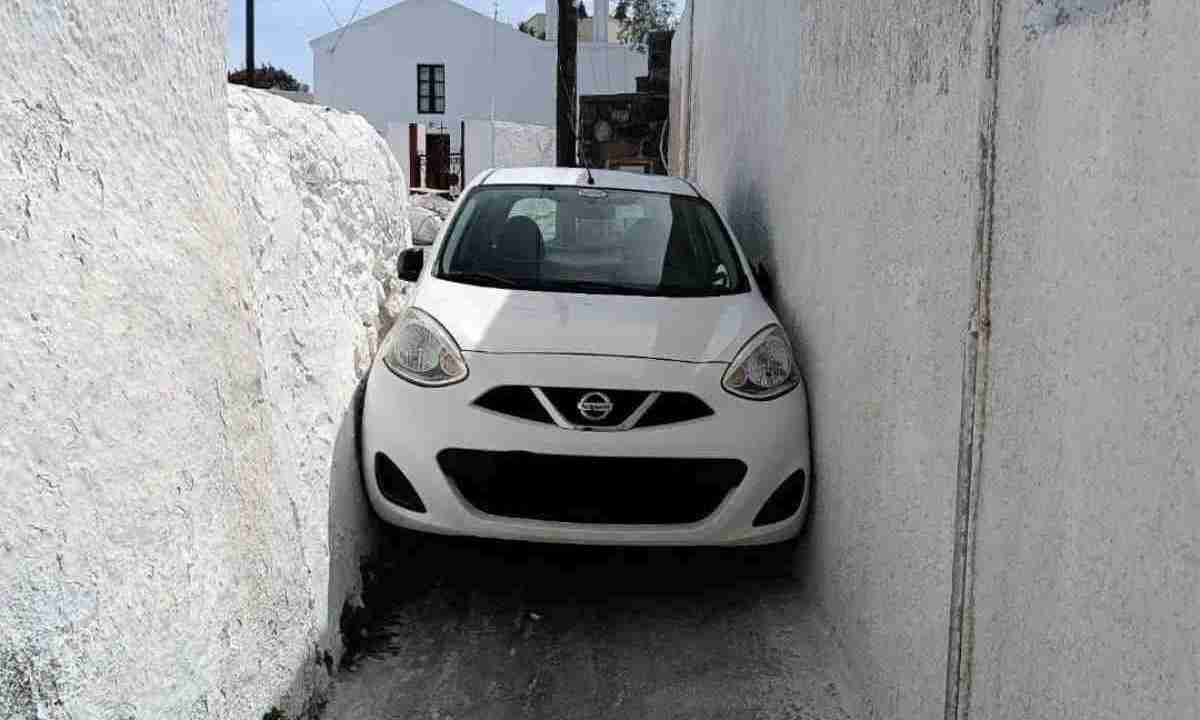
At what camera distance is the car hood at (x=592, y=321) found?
4578 millimetres

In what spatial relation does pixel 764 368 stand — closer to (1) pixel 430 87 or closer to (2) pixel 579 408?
(2) pixel 579 408

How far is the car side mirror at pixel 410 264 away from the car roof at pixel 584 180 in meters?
0.67

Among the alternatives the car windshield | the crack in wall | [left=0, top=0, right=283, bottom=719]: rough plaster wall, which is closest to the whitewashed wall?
the car windshield

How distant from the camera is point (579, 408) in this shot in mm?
4395

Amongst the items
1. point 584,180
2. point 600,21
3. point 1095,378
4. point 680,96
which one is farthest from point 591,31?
point 1095,378

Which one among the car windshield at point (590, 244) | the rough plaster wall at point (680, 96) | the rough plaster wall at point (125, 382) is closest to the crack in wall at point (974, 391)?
the rough plaster wall at point (125, 382)

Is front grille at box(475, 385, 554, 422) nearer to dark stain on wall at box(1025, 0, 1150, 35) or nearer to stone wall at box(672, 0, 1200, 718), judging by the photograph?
stone wall at box(672, 0, 1200, 718)

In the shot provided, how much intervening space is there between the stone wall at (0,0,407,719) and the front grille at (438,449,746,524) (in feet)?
→ 1.98

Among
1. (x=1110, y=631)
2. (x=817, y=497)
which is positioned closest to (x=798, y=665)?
(x=817, y=497)

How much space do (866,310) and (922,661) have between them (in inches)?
47.5

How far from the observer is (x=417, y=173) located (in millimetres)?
27281

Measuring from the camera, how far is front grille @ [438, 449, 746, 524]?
173 inches

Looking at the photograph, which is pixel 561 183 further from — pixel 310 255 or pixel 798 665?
pixel 798 665

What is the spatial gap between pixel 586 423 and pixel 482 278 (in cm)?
110
